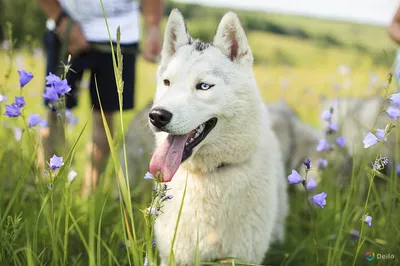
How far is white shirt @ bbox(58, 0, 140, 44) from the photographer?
3.38 metres

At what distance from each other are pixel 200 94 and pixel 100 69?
1.72 m

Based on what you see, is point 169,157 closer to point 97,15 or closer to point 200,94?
point 200,94

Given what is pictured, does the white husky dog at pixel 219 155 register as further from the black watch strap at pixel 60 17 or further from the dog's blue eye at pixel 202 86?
the black watch strap at pixel 60 17

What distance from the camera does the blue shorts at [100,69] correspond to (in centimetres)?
354

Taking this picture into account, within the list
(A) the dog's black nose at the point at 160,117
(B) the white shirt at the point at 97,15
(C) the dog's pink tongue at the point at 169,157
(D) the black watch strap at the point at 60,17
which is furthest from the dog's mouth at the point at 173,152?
(D) the black watch strap at the point at 60,17

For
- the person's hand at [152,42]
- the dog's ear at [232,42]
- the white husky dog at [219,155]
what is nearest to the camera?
the white husky dog at [219,155]

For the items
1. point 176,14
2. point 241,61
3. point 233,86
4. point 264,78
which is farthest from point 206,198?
point 264,78

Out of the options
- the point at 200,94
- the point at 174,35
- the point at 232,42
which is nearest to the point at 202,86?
the point at 200,94

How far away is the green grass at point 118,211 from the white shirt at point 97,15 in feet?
1.66

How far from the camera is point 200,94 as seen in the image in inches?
86.7

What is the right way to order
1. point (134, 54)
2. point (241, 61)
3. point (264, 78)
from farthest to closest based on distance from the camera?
point (264, 78), point (134, 54), point (241, 61)

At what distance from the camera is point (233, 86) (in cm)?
233

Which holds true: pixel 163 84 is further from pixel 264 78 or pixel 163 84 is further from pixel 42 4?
pixel 264 78

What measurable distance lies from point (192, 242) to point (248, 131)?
69 cm
